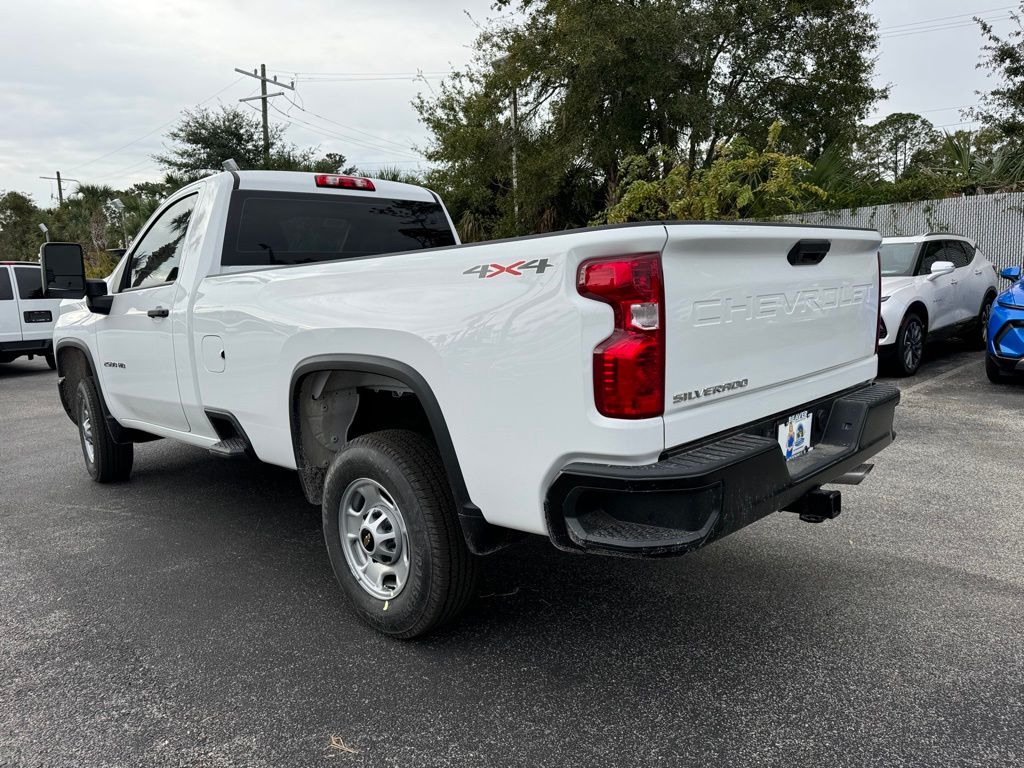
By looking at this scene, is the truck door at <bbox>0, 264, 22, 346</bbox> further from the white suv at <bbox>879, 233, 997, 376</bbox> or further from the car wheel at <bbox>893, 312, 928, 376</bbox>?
the car wheel at <bbox>893, 312, 928, 376</bbox>

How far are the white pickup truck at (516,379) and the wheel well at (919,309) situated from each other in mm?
5952

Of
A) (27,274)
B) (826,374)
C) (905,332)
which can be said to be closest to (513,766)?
(826,374)

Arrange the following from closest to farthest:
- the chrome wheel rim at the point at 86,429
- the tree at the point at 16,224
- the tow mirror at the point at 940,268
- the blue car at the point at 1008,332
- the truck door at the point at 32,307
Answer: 1. the chrome wheel rim at the point at 86,429
2. the blue car at the point at 1008,332
3. the tow mirror at the point at 940,268
4. the truck door at the point at 32,307
5. the tree at the point at 16,224

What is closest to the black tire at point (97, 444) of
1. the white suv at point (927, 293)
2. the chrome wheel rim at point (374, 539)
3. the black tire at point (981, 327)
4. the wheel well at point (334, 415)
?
the wheel well at point (334, 415)

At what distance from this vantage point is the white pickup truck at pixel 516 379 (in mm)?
2295

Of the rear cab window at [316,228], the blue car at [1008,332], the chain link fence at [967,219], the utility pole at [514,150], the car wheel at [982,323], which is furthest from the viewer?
the utility pole at [514,150]

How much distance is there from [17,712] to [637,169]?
985cm

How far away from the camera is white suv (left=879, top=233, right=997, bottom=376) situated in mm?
8812

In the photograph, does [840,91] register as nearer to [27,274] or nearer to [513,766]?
[27,274]

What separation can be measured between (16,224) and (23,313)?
5405 centimetres

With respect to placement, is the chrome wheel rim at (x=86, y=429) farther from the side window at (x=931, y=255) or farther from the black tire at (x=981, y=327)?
the black tire at (x=981, y=327)

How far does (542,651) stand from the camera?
3014 mm

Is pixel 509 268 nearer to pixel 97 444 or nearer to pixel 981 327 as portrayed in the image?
pixel 97 444

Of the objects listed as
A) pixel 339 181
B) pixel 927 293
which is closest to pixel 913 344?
pixel 927 293
